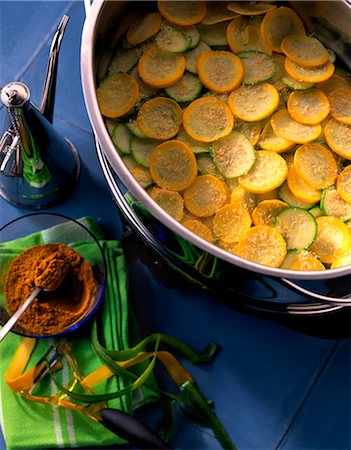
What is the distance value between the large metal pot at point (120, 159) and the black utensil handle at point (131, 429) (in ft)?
0.83

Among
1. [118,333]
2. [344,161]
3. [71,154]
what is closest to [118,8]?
[71,154]

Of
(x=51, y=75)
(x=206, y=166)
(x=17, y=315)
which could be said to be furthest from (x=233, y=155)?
(x=17, y=315)

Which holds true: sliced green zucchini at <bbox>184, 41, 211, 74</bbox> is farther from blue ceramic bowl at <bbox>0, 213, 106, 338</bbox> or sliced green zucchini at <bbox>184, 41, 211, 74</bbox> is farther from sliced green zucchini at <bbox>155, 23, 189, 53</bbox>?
blue ceramic bowl at <bbox>0, 213, 106, 338</bbox>

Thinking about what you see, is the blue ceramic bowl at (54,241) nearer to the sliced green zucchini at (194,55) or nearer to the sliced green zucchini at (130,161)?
the sliced green zucchini at (130,161)

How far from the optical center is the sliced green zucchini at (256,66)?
1.01 meters

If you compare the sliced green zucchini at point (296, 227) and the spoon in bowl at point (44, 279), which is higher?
the spoon in bowl at point (44, 279)

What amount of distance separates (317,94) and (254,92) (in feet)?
0.33

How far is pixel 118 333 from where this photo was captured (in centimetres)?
108

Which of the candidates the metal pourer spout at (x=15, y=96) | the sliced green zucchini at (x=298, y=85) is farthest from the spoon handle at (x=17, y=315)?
the sliced green zucchini at (x=298, y=85)

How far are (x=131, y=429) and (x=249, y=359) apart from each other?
9.4 inches

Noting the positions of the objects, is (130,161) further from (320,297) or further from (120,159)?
(320,297)

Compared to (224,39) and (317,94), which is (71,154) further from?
(317,94)

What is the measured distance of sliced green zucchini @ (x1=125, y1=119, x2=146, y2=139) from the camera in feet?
3.15

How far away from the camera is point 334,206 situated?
3.17 feet
